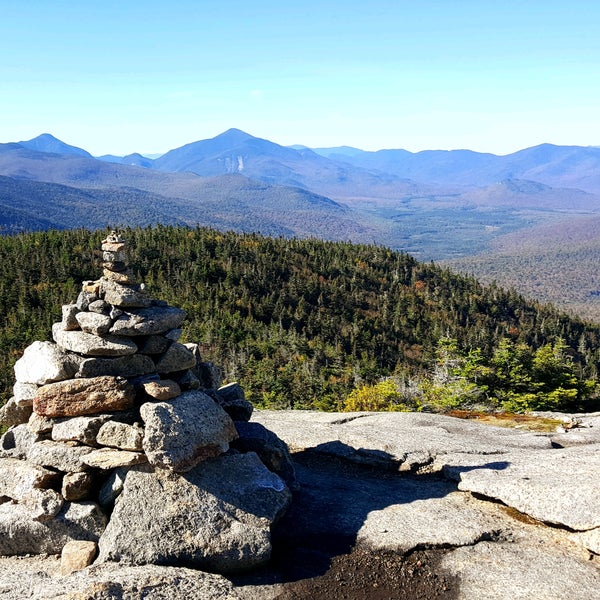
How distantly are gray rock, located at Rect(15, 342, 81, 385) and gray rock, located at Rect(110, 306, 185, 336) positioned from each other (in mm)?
1762

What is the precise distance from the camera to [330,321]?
354 ft

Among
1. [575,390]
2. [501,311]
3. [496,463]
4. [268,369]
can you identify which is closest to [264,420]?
[496,463]

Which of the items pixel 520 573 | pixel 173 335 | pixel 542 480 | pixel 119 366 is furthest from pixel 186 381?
pixel 542 480

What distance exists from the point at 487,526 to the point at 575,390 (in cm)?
2745

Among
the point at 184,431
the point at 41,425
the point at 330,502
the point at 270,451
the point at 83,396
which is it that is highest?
the point at 83,396

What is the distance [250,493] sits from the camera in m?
17.7

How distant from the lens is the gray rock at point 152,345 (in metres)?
19.4

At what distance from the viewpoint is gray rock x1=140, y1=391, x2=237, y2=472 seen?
54.5ft

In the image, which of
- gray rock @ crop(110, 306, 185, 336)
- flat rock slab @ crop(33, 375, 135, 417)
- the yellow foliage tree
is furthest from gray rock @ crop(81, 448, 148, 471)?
the yellow foliage tree

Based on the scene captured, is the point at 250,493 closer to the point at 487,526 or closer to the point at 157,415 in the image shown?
the point at 157,415

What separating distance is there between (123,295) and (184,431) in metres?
5.20

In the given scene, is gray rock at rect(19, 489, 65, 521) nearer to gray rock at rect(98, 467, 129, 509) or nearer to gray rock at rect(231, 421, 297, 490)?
gray rock at rect(98, 467, 129, 509)

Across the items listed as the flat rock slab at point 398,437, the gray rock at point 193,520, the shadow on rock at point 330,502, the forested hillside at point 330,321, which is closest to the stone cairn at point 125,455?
the gray rock at point 193,520

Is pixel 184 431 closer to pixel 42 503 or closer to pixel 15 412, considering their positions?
pixel 42 503
